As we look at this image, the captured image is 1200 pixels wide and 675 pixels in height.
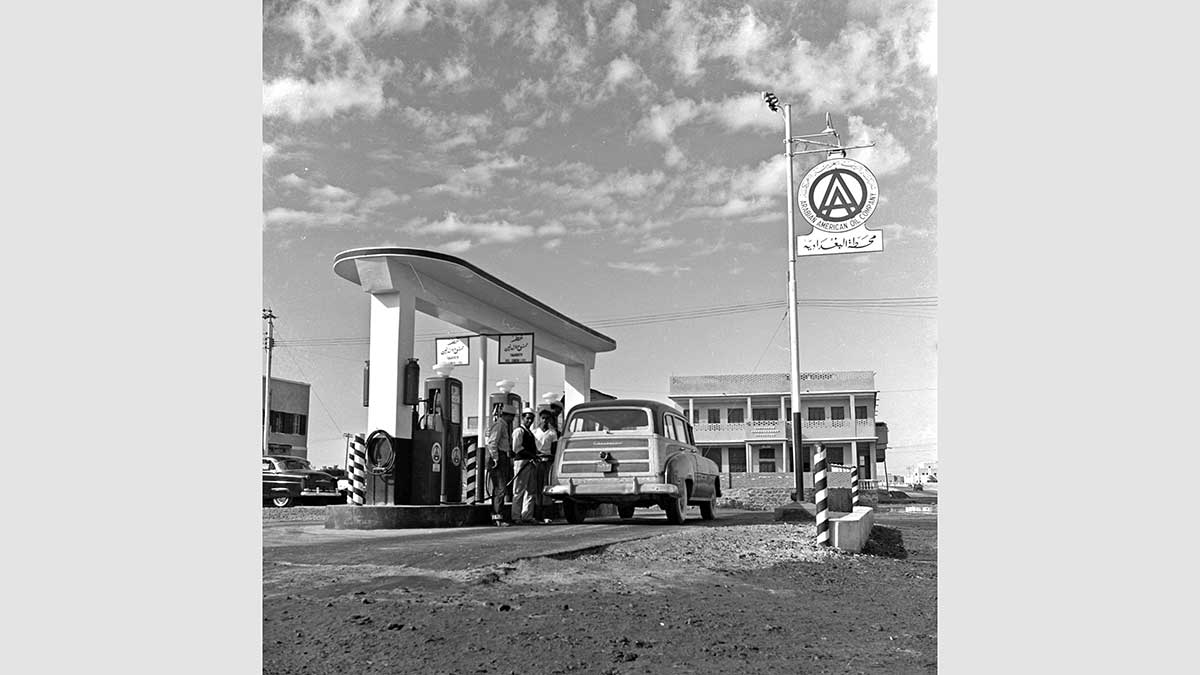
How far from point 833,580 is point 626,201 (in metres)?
1.91

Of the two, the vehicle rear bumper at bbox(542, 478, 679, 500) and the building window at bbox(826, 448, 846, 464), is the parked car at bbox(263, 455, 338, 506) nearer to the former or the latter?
the vehicle rear bumper at bbox(542, 478, 679, 500)

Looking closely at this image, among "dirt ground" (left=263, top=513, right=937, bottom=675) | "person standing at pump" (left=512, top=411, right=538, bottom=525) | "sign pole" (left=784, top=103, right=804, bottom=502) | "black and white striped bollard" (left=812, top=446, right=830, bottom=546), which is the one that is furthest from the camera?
"person standing at pump" (left=512, top=411, right=538, bottom=525)

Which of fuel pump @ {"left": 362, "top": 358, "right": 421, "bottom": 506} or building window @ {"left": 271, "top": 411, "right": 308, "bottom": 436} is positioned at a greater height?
building window @ {"left": 271, "top": 411, "right": 308, "bottom": 436}

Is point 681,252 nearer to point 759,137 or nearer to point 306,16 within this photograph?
point 759,137

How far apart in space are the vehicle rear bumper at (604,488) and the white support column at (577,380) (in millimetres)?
422

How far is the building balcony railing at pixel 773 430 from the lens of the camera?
459 centimetres

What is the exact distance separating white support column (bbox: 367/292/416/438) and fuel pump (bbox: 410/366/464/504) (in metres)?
0.17

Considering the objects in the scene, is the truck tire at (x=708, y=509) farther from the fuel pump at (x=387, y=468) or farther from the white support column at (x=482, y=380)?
the fuel pump at (x=387, y=468)

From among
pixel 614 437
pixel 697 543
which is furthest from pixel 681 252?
pixel 697 543

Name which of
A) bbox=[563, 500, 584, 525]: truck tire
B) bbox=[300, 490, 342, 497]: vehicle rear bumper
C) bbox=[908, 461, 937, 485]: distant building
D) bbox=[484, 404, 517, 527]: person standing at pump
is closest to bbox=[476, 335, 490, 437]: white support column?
bbox=[484, 404, 517, 527]: person standing at pump

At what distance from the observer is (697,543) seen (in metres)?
4.80

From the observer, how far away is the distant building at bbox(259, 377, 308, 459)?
5.25 metres

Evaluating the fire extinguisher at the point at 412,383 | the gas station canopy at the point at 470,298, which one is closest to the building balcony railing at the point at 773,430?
the gas station canopy at the point at 470,298

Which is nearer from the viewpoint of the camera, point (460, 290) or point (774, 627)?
point (774, 627)
